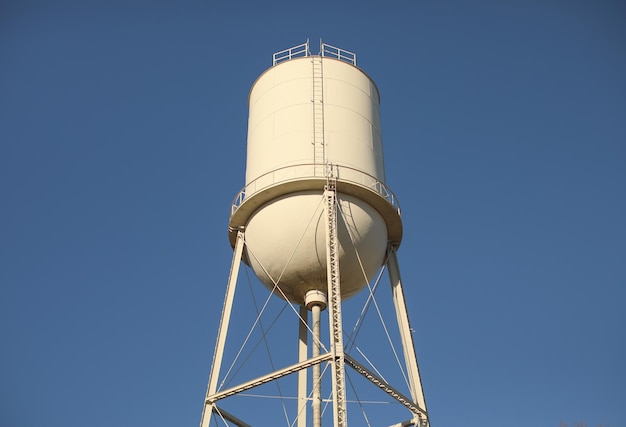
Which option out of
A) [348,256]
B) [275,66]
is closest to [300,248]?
[348,256]

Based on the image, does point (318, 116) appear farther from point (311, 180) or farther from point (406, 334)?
point (406, 334)

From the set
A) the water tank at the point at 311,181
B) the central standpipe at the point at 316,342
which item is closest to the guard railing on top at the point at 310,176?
the water tank at the point at 311,181

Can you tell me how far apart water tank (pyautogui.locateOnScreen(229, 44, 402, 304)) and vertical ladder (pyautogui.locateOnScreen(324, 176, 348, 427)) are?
0.32m

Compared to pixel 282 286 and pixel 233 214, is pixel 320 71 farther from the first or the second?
pixel 282 286

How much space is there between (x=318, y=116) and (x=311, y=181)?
5.91ft

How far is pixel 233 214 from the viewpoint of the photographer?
17219 millimetres

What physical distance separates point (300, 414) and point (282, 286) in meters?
2.79

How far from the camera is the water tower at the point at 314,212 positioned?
15906 millimetres

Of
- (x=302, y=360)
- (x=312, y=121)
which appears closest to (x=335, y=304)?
(x=302, y=360)

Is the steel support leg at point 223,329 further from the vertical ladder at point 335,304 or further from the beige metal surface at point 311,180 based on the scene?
the vertical ladder at point 335,304

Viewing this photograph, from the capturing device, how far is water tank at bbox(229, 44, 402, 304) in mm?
16328

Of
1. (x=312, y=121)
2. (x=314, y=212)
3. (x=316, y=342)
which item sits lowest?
(x=316, y=342)

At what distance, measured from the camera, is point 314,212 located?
1625cm

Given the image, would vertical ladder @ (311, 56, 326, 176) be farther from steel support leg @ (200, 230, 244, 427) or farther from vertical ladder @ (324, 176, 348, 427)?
steel support leg @ (200, 230, 244, 427)
